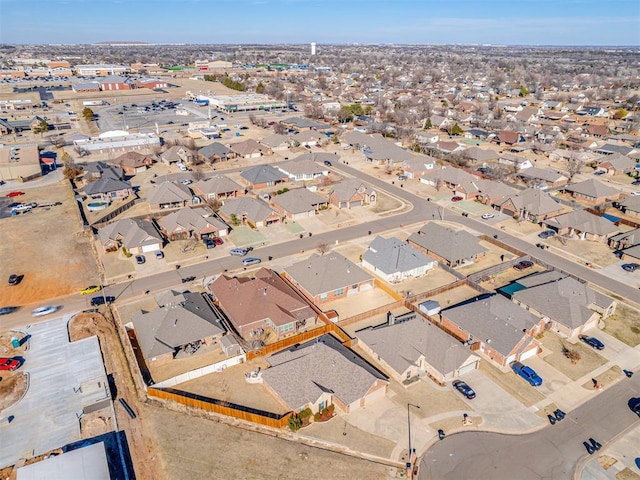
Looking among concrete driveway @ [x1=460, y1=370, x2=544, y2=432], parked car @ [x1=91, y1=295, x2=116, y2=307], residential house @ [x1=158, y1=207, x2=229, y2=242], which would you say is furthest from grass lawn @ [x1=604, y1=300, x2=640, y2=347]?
parked car @ [x1=91, y1=295, x2=116, y2=307]

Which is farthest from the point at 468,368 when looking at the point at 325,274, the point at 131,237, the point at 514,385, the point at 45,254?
the point at 45,254

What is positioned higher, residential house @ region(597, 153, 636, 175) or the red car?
residential house @ region(597, 153, 636, 175)

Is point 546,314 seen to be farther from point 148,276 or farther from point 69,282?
point 69,282

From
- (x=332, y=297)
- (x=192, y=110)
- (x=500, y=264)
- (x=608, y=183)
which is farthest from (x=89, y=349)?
(x=192, y=110)

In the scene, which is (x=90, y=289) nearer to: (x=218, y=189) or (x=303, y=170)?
(x=218, y=189)

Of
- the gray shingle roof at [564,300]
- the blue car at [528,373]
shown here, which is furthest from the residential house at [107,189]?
the blue car at [528,373]

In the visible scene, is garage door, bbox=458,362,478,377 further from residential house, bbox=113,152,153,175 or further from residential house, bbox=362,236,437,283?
residential house, bbox=113,152,153,175

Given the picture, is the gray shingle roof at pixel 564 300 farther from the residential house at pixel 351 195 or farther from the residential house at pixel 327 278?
the residential house at pixel 351 195
